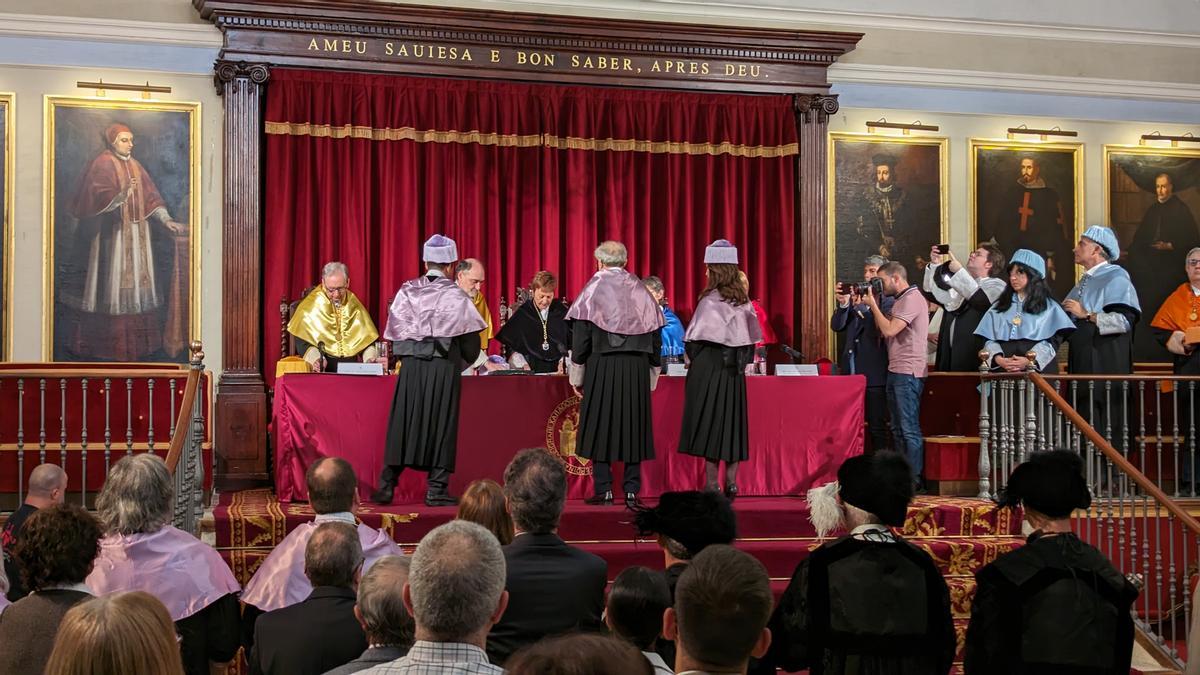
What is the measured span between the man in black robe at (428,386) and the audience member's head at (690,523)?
4.58m

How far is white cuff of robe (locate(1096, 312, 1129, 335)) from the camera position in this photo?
10727 mm

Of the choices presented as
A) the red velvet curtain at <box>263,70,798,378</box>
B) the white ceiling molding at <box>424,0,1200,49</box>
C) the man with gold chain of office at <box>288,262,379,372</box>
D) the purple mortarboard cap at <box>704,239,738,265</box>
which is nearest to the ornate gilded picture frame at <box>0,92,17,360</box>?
the red velvet curtain at <box>263,70,798,378</box>

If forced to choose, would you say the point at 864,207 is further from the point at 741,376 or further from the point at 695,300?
the point at 741,376

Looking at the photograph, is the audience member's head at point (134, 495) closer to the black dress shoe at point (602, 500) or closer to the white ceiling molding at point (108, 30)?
the black dress shoe at point (602, 500)

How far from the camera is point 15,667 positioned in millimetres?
3873

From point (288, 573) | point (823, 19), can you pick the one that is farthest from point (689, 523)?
point (823, 19)

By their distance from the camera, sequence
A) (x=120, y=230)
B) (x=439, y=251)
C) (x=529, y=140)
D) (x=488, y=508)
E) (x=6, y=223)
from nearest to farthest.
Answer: (x=488, y=508) → (x=439, y=251) → (x=6, y=223) → (x=120, y=230) → (x=529, y=140)

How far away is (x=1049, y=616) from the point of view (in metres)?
4.30

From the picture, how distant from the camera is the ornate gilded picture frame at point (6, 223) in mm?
11188

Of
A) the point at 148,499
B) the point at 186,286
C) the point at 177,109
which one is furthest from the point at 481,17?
the point at 148,499

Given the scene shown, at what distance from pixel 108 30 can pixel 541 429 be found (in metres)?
5.46

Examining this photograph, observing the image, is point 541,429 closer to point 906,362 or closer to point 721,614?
point 906,362

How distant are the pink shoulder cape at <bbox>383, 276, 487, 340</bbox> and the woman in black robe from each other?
2.06 meters

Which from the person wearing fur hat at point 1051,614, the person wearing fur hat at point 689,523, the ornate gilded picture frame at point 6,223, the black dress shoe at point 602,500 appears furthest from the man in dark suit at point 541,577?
the ornate gilded picture frame at point 6,223
